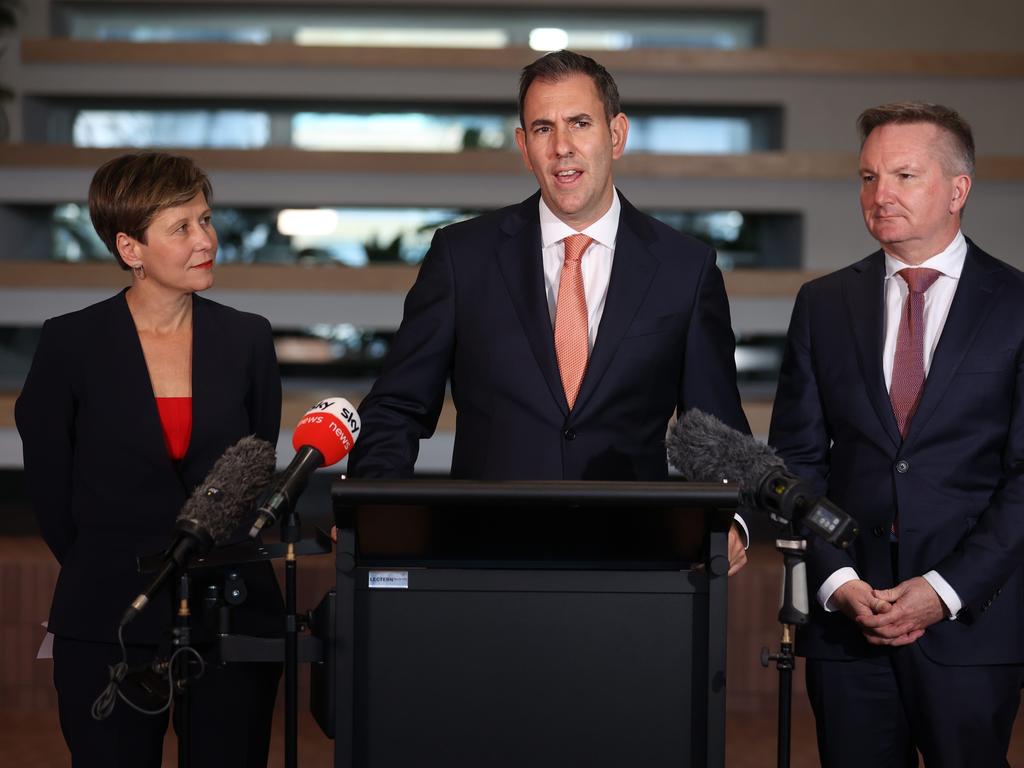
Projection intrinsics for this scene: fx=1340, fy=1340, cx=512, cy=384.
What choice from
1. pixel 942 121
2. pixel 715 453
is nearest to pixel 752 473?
pixel 715 453

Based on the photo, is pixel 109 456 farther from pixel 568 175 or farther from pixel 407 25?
pixel 407 25

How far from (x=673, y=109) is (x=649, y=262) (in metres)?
3.88

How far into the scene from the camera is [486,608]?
1.49 metres

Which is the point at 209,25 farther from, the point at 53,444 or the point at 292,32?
the point at 53,444

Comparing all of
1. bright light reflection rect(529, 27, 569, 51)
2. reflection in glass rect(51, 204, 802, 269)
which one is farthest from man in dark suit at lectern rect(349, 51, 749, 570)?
bright light reflection rect(529, 27, 569, 51)

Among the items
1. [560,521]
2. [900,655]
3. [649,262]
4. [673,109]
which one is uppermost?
[673,109]

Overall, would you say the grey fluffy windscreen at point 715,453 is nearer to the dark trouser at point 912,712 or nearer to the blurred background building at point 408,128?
the dark trouser at point 912,712

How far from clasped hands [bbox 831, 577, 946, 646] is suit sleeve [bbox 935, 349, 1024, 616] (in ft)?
0.14

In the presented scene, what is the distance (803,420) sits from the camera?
84.0 inches

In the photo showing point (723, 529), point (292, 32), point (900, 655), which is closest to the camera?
point (723, 529)

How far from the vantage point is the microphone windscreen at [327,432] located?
1542 mm

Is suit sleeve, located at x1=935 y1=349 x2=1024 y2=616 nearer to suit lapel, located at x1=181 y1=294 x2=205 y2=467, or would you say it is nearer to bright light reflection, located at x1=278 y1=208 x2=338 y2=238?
suit lapel, located at x1=181 y1=294 x2=205 y2=467

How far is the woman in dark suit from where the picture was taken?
1.98 m

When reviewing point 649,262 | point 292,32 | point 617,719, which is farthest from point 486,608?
point 292,32
